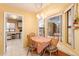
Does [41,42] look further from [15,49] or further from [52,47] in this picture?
[15,49]

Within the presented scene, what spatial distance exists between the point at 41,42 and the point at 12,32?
21.6 inches

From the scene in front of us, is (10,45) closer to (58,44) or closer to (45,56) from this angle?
(45,56)

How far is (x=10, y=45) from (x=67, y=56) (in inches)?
38.4

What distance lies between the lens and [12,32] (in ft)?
5.73

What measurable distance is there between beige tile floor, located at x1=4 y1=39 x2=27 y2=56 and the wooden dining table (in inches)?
9.7

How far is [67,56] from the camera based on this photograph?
5.02ft

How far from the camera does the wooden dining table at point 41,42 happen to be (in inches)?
68.0

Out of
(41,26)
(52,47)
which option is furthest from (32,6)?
(52,47)

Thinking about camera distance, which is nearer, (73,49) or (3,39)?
(73,49)

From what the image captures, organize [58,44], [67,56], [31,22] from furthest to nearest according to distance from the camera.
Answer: [31,22], [58,44], [67,56]

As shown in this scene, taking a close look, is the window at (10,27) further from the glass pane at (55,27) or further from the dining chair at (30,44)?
the glass pane at (55,27)

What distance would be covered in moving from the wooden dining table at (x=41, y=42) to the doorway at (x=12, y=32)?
27 cm

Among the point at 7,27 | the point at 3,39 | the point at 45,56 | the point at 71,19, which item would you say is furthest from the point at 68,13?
the point at 3,39

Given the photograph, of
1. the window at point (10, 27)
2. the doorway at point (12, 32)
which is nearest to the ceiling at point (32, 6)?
the doorway at point (12, 32)
